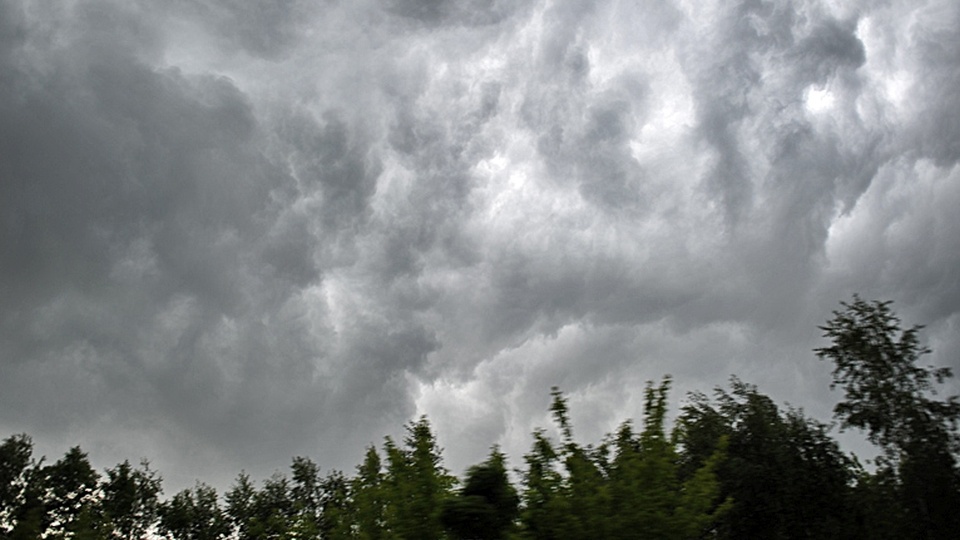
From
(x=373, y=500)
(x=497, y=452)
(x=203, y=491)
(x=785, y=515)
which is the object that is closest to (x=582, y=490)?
(x=497, y=452)

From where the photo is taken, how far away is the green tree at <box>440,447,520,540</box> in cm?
1550

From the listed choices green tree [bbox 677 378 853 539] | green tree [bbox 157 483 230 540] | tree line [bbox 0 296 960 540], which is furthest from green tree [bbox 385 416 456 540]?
green tree [bbox 157 483 230 540]

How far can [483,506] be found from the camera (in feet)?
51.3

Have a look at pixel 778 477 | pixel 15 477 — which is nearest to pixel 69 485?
pixel 15 477

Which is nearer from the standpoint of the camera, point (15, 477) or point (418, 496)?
point (418, 496)

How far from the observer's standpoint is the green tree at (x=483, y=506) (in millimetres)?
15500

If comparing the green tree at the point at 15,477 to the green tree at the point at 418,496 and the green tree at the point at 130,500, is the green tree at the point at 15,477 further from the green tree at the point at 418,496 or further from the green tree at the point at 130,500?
the green tree at the point at 418,496

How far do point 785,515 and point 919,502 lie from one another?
19.0 feet

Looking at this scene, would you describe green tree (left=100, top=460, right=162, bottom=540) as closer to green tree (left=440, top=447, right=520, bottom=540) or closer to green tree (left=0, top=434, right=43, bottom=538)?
green tree (left=0, top=434, right=43, bottom=538)

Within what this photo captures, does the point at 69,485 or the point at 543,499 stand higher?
the point at 69,485

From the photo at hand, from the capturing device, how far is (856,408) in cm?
3706

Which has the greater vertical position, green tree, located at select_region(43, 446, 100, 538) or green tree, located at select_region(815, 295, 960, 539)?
green tree, located at select_region(43, 446, 100, 538)

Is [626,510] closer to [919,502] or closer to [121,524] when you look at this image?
[919,502]

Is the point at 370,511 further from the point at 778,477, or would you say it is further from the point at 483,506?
the point at 778,477
